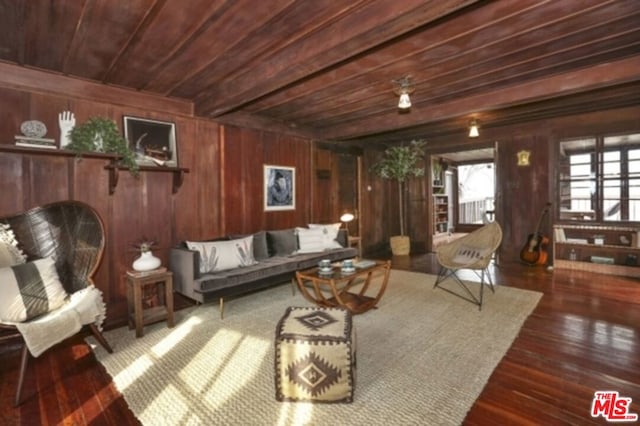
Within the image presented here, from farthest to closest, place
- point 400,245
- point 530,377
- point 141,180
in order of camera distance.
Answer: point 400,245
point 141,180
point 530,377

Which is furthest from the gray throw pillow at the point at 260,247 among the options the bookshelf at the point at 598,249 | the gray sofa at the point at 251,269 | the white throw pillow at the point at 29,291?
the bookshelf at the point at 598,249

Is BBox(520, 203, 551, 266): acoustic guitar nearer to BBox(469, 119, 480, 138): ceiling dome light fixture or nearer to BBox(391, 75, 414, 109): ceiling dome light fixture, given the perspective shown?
BBox(469, 119, 480, 138): ceiling dome light fixture

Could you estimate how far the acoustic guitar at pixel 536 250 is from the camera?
520cm

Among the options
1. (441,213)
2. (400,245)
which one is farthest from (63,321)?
(441,213)

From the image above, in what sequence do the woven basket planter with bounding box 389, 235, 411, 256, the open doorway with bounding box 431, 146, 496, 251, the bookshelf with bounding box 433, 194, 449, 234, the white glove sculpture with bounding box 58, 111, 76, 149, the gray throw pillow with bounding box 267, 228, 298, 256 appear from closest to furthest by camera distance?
the white glove sculpture with bounding box 58, 111, 76, 149 < the gray throw pillow with bounding box 267, 228, 298, 256 < the woven basket planter with bounding box 389, 235, 411, 256 < the bookshelf with bounding box 433, 194, 449, 234 < the open doorway with bounding box 431, 146, 496, 251

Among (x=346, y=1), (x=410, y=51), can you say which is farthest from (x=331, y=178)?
(x=346, y=1)

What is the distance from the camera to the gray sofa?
3.04 meters

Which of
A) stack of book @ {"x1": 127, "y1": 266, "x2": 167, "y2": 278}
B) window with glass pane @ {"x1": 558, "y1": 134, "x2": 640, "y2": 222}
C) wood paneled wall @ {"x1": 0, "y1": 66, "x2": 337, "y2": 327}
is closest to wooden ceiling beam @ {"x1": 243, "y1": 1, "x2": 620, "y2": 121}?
wood paneled wall @ {"x1": 0, "y1": 66, "x2": 337, "y2": 327}

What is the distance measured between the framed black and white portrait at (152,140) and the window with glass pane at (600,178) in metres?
6.01

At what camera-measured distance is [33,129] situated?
2641 millimetres

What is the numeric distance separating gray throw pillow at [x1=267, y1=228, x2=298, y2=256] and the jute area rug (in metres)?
0.84

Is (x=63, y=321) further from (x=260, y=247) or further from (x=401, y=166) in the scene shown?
(x=401, y=166)

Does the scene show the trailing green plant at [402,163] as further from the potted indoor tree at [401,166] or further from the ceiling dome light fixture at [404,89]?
the ceiling dome light fixture at [404,89]

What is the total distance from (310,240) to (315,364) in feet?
9.19
